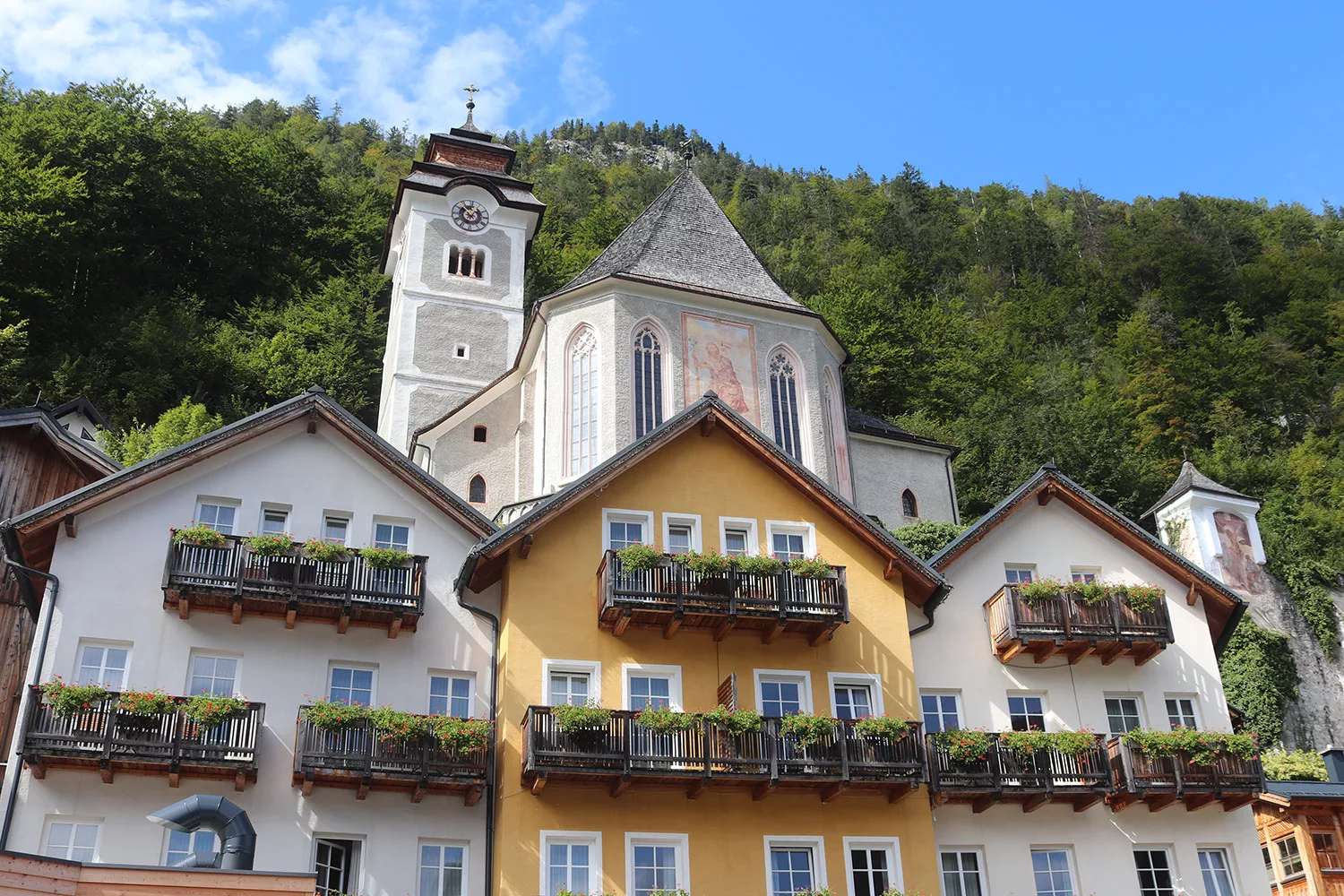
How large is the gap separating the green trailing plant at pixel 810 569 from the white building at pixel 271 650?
4.96 meters

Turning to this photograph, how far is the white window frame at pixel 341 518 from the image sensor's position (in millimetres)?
21078

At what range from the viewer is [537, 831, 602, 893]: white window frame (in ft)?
60.4

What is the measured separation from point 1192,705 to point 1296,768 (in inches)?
328

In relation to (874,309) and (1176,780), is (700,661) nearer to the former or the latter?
(1176,780)

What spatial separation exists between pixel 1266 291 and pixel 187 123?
63.2 meters

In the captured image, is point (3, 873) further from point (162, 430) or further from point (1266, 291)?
point (1266, 291)

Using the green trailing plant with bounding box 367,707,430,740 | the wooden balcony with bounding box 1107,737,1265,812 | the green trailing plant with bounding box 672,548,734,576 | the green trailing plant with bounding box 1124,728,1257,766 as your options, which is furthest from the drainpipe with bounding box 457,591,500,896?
the green trailing plant with bounding box 1124,728,1257,766

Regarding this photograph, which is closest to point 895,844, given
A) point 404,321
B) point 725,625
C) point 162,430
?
point 725,625

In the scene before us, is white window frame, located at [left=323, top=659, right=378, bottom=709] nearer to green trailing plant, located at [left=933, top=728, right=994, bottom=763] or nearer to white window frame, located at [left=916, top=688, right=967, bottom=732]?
green trailing plant, located at [left=933, top=728, right=994, bottom=763]

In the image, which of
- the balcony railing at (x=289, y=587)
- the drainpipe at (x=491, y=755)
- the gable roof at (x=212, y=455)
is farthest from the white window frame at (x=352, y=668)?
the gable roof at (x=212, y=455)

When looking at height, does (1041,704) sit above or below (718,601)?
below

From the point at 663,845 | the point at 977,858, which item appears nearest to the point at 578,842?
the point at 663,845

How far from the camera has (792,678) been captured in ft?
69.6

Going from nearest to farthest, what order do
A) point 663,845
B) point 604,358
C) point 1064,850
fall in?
point 663,845, point 1064,850, point 604,358
